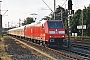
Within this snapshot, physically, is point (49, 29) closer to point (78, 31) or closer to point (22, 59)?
point (22, 59)

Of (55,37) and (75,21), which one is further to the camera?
(75,21)

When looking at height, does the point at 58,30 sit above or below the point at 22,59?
A: above

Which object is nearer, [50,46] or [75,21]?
[50,46]

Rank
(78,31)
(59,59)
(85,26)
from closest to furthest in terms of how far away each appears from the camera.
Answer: (59,59)
(85,26)
(78,31)

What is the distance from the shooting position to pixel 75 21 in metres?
83.4

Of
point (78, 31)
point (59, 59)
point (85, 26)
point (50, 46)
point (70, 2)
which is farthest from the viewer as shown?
point (78, 31)

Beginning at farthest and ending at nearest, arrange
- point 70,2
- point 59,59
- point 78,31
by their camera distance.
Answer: point 78,31
point 70,2
point 59,59

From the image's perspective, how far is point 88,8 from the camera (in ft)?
267

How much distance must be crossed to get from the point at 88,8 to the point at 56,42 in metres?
57.8

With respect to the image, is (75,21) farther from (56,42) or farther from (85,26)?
(56,42)

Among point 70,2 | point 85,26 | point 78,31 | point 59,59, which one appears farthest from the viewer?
point 78,31

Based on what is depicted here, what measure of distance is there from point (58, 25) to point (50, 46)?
2.38 metres

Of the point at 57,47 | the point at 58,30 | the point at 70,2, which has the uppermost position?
the point at 70,2


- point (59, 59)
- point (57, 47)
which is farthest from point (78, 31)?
point (59, 59)
